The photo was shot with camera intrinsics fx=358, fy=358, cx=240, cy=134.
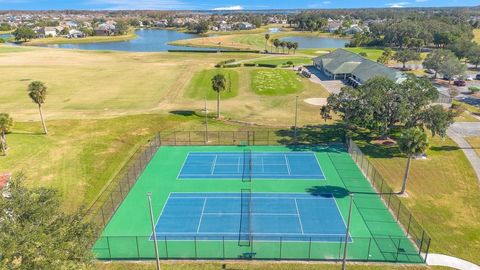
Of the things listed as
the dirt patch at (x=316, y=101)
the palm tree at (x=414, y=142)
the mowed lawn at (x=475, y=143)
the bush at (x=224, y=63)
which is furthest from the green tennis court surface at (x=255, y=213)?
the bush at (x=224, y=63)

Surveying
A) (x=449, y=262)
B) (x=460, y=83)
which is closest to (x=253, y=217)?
(x=449, y=262)

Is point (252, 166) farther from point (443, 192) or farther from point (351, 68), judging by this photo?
point (351, 68)

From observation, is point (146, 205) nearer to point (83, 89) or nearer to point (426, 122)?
point (426, 122)

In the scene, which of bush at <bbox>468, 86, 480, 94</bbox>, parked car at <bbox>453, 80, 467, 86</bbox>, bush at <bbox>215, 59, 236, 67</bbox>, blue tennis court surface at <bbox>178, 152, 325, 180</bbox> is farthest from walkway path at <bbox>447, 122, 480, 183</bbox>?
bush at <bbox>215, 59, 236, 67</bbox>

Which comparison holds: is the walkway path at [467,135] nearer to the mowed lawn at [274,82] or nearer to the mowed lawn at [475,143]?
the mowed lawn at [475,143]

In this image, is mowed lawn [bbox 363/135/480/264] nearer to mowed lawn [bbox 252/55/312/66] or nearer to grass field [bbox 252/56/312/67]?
grass field [bbox 252/56/312/67]

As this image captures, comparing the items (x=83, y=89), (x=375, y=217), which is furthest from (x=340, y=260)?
(x=83, y=89)
